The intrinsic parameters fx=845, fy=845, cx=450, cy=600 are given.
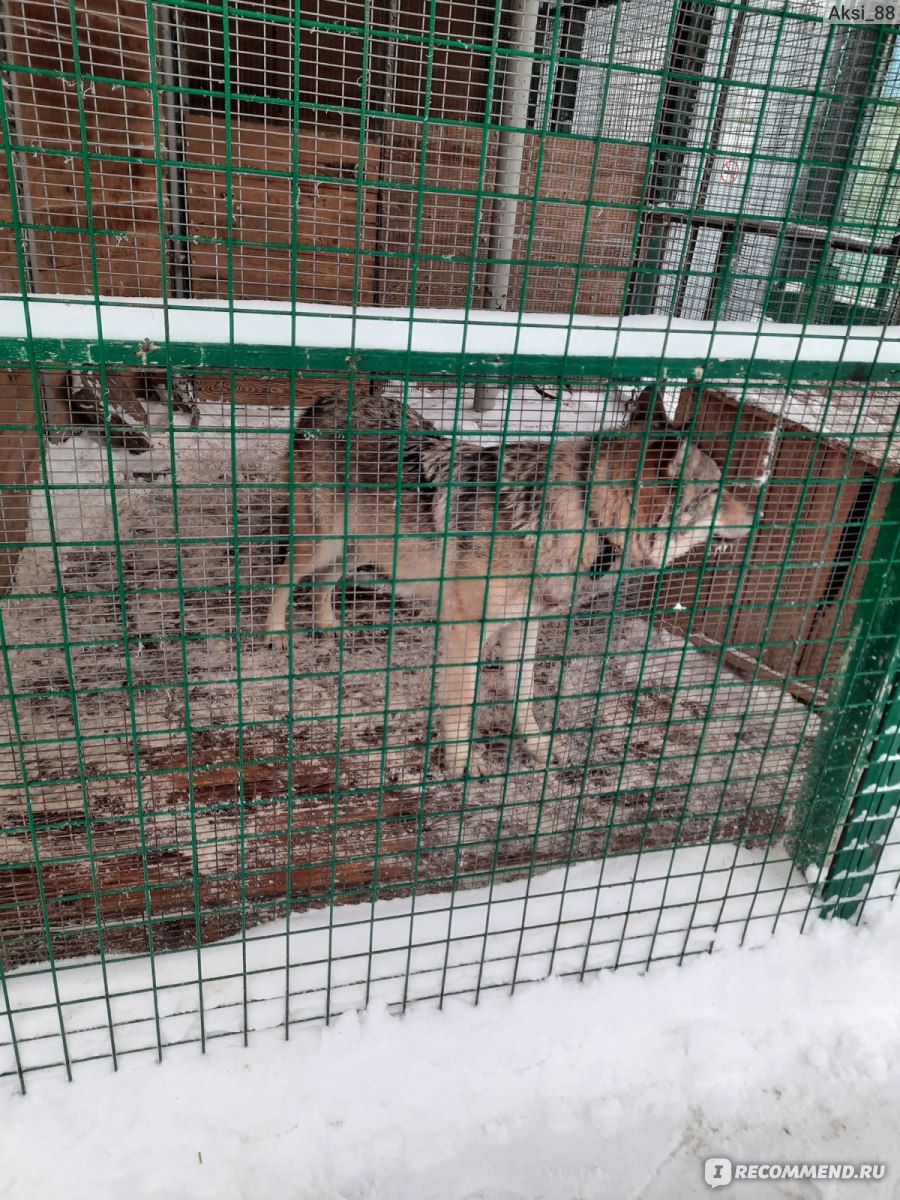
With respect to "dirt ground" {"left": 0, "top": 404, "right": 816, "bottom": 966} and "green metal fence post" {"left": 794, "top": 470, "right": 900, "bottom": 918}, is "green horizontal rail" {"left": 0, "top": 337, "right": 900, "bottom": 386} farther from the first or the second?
"green metal fence post" {"left": 794, "top": 470, "right": 900, "bottom": 918}

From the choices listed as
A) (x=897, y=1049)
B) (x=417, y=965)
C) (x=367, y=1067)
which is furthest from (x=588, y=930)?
(x=897, y=1049)

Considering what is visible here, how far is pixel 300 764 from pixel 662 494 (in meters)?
1.93

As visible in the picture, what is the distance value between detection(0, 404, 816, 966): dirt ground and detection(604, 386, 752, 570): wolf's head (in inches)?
15.1

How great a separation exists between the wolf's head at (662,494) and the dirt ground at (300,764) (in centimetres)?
38

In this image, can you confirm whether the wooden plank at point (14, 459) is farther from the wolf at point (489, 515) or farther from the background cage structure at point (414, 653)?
the wolf at point (489, 515)

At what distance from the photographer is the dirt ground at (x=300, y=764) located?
103 inches

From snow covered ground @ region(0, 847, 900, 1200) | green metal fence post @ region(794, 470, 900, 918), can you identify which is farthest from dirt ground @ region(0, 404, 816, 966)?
snow covered ground @ region(0, 847, 900, 1200)

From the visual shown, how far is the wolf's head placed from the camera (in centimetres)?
291

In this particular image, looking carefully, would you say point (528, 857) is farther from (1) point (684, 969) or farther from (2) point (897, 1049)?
(2) point (897, 1049)

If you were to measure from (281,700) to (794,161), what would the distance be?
324cm

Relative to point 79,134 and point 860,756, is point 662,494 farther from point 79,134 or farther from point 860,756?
point 79,134

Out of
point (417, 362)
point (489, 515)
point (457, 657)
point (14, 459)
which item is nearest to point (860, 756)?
point (489, 515)

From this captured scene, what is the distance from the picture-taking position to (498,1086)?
243 centimetres

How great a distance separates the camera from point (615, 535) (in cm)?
354
